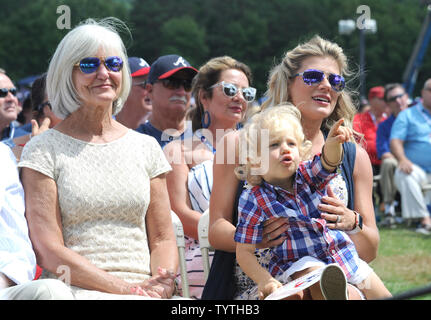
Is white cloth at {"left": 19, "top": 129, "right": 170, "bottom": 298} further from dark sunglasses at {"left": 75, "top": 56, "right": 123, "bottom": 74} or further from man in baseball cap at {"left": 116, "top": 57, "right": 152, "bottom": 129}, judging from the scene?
man in baseball cap at {"left": 116, "top": 57, "right": 152, "bottom": 129}

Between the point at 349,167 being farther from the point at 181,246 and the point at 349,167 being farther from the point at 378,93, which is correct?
the point at 378,93

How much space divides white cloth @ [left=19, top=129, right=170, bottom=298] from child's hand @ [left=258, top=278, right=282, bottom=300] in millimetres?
636

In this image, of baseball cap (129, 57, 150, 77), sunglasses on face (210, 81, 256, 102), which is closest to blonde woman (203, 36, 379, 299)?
sunglasses on face (210, 81, 256, 102)

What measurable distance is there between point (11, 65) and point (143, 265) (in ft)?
158

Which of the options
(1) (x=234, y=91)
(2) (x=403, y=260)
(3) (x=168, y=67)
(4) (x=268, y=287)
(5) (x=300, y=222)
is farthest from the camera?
(2) (x=403, y=260)

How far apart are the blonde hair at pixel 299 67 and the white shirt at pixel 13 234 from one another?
4.21 ft

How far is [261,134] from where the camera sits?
9.04ft

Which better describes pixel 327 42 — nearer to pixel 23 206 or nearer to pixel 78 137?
pixel 78 137

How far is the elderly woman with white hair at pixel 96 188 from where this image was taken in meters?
2.78

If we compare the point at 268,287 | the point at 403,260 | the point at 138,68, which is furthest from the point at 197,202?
the point at 403,260

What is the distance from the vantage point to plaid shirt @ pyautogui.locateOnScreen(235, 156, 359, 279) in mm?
2639

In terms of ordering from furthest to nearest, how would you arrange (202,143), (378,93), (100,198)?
(378,93), (202,143), (100,198)

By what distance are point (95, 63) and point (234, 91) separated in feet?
4.92

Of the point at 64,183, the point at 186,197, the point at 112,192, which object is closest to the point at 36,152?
the point at 64,183
